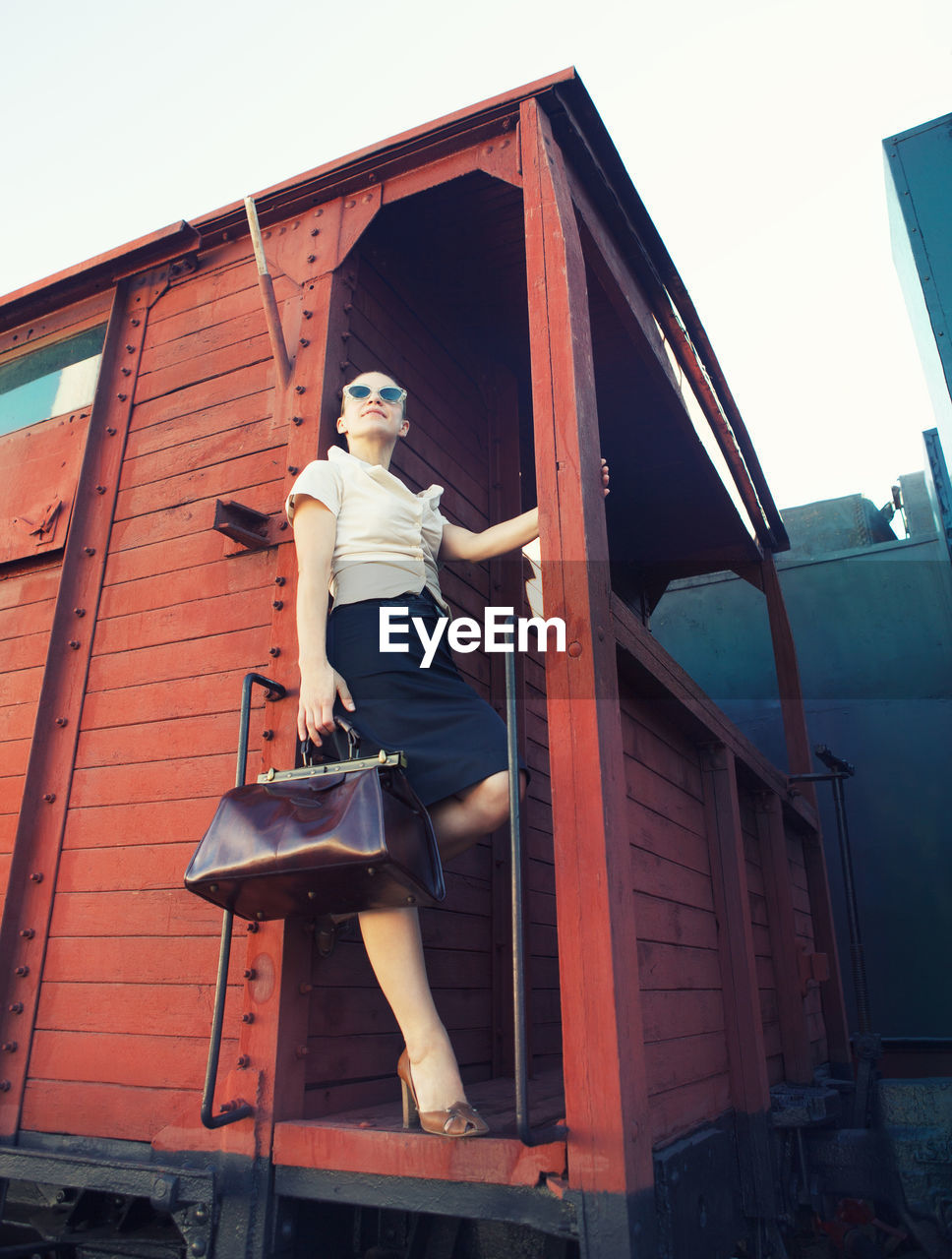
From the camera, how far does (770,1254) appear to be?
292 cm

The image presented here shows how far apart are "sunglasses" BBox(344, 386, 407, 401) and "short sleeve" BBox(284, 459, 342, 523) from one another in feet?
1.19

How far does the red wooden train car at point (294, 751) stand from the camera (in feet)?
6.80

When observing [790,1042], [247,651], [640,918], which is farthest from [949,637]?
[247,651]

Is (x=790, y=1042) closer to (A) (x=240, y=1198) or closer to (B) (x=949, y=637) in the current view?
(A) (x=240, y=1198)

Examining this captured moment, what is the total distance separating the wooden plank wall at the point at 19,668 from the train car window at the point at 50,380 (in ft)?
2.57

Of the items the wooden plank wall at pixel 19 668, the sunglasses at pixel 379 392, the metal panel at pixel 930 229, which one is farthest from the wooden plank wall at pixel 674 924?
the metal panel at pixel 930 229

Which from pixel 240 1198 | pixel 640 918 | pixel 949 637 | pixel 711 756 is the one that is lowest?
pixel 240 1198

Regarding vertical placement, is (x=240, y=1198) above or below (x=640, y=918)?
below

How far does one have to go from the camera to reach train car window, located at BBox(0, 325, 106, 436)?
3.89 m

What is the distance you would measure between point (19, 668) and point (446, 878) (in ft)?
6.08

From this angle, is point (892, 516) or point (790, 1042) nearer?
point (790, 1042)

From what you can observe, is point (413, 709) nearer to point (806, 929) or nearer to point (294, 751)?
point (294, 751)

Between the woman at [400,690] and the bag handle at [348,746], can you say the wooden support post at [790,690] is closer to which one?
the woman at [400,690]

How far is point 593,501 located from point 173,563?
161 cm
